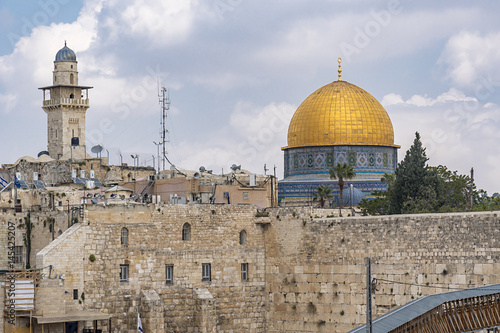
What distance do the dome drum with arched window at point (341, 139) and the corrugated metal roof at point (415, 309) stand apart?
26.5m

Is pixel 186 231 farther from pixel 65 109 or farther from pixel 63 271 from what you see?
pixel 65 109

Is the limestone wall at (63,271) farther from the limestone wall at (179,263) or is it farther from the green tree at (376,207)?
the green tree at (376,207)

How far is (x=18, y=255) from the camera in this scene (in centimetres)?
4291

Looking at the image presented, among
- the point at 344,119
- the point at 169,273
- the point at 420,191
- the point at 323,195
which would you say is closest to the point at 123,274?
the point at 169,273

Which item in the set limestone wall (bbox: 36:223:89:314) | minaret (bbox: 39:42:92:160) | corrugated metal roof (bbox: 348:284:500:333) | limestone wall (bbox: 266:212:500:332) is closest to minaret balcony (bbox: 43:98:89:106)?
minaret (bbox: 39:42:92:160)

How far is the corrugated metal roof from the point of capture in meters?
30.1

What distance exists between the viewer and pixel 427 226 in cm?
3834

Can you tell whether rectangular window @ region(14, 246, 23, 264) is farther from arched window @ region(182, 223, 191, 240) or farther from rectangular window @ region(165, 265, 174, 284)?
arched window @ region(182, 223, 191, 240)

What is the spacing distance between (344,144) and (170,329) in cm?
2342

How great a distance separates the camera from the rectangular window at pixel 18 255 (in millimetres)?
42875

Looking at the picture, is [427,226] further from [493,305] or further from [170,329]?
[170,329]

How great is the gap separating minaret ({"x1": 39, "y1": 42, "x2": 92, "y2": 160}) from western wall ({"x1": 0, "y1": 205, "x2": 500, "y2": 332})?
21.3 m

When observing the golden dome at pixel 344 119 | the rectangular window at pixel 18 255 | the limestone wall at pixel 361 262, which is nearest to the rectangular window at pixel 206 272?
the limestone wall at pixel 361 262

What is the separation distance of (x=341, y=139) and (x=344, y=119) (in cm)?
111
